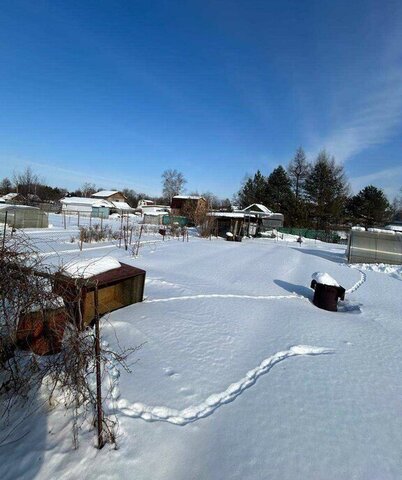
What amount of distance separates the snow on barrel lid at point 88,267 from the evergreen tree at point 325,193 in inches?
1702

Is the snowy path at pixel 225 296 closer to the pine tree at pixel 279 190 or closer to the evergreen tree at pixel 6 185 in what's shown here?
the pine tree at pixel 279 190

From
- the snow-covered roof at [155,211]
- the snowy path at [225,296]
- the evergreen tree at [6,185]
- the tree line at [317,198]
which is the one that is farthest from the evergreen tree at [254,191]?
the evergreen tree at [6,185]

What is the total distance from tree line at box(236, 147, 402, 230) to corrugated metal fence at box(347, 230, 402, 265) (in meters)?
29.4

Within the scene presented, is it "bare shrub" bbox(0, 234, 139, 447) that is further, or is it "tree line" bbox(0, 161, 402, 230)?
"tree line" bbox(0, 161, 402, 230)

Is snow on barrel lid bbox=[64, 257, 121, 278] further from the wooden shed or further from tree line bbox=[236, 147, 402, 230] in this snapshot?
tree line bbox=[236, 147, 402, 230]

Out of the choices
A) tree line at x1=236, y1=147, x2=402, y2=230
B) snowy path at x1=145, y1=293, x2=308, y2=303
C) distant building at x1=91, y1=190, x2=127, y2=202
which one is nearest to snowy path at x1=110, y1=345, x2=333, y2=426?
snowy path at x1=145, y1=293, x2=308, y2=303

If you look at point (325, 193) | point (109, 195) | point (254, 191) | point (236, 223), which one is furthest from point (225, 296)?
point (109, 195)

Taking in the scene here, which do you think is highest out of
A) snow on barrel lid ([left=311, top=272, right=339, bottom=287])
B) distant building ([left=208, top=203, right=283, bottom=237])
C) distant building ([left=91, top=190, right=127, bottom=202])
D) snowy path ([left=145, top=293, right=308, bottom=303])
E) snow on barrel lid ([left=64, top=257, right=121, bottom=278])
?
distant building ([left=91, top=190, right=127, bottom=202])

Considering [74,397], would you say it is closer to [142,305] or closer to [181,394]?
[181,394]

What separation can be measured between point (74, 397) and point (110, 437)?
527 millimetres

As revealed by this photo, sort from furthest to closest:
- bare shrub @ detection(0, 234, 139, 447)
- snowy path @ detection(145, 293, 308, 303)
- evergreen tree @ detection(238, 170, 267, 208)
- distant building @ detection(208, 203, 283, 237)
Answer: evergreen tree @ detection(238, 170, 267, 208) → distant building @ detection(208, 203, 283, 237) → snowy path @ detection(145, 293, 308, 303) → bare shrub @ detection(0, 234, 139, 447)

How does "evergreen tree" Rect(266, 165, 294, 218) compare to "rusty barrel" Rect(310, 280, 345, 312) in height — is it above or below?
above

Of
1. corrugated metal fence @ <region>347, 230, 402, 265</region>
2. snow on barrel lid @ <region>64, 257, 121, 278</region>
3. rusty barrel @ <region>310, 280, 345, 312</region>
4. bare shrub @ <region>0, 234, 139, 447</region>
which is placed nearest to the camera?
bare shrub @ <region>0, 234, 139, 447</region>

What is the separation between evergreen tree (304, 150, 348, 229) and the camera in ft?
140
